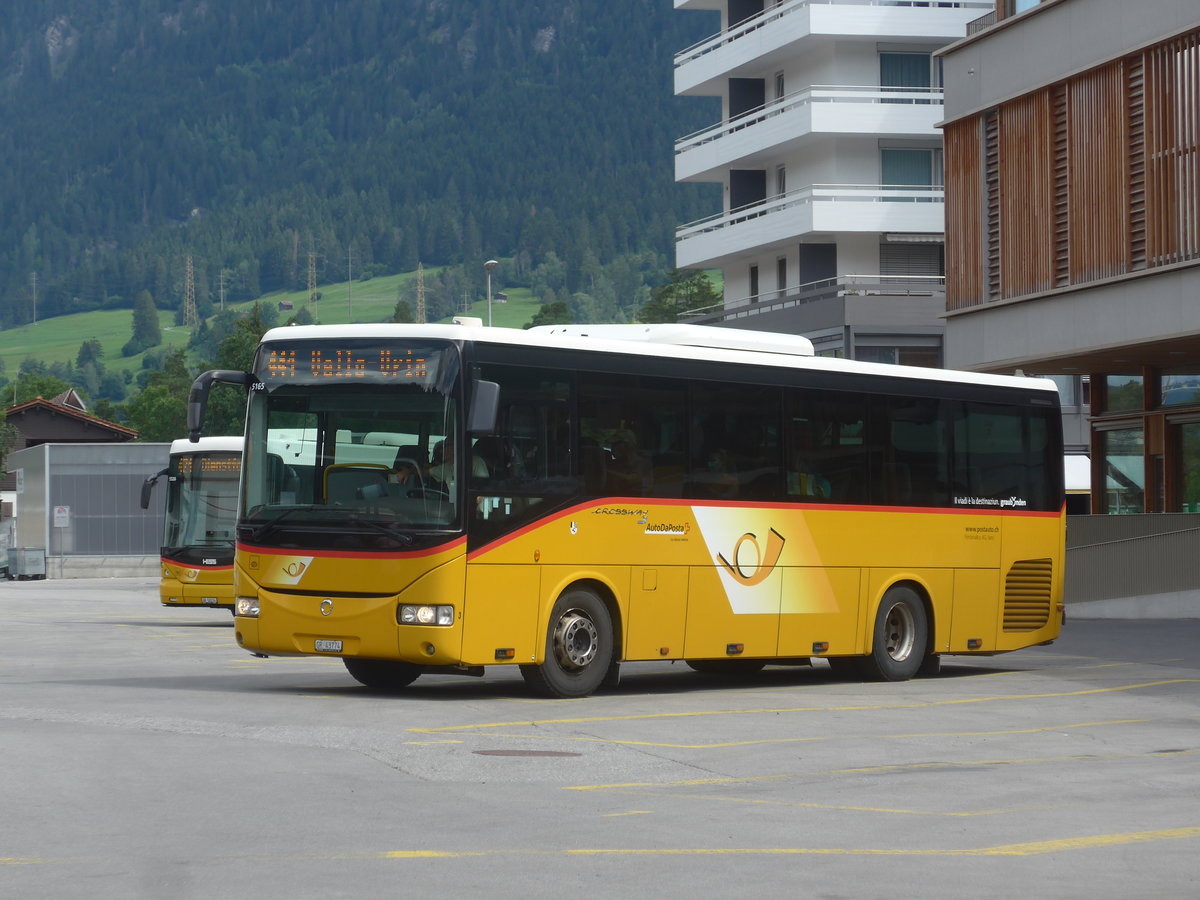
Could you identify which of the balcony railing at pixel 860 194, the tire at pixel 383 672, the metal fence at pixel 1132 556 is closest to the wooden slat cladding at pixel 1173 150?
the metal fence at pixel 1132 556

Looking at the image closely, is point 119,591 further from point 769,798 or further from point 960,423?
point 769,798

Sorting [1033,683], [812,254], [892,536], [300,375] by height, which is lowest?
[1033,683]

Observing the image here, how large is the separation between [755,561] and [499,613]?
10.7ft

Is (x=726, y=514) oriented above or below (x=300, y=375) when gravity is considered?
below

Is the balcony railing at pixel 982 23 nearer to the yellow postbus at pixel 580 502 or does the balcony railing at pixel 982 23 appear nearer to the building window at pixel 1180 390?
the building window at pixel 1180 390

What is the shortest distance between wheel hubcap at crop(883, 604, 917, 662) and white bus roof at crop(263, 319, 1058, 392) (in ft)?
8.03

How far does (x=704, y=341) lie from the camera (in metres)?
18.3

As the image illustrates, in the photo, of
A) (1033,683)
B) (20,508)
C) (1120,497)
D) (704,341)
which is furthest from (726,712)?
(20,508)

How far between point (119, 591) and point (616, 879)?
47.8m

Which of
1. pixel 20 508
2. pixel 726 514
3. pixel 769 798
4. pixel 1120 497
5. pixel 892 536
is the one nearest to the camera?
pixel 769 798

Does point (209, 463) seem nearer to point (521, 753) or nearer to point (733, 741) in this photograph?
point (733, 741)

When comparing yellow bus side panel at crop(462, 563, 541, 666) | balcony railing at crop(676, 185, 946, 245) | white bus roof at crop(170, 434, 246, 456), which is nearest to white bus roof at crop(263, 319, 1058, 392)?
yellow bus side panel at crop(462, 563, 541, 666)

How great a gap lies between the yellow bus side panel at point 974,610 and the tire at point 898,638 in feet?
1.05

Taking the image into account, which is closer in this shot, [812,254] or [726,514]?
[726,514]
